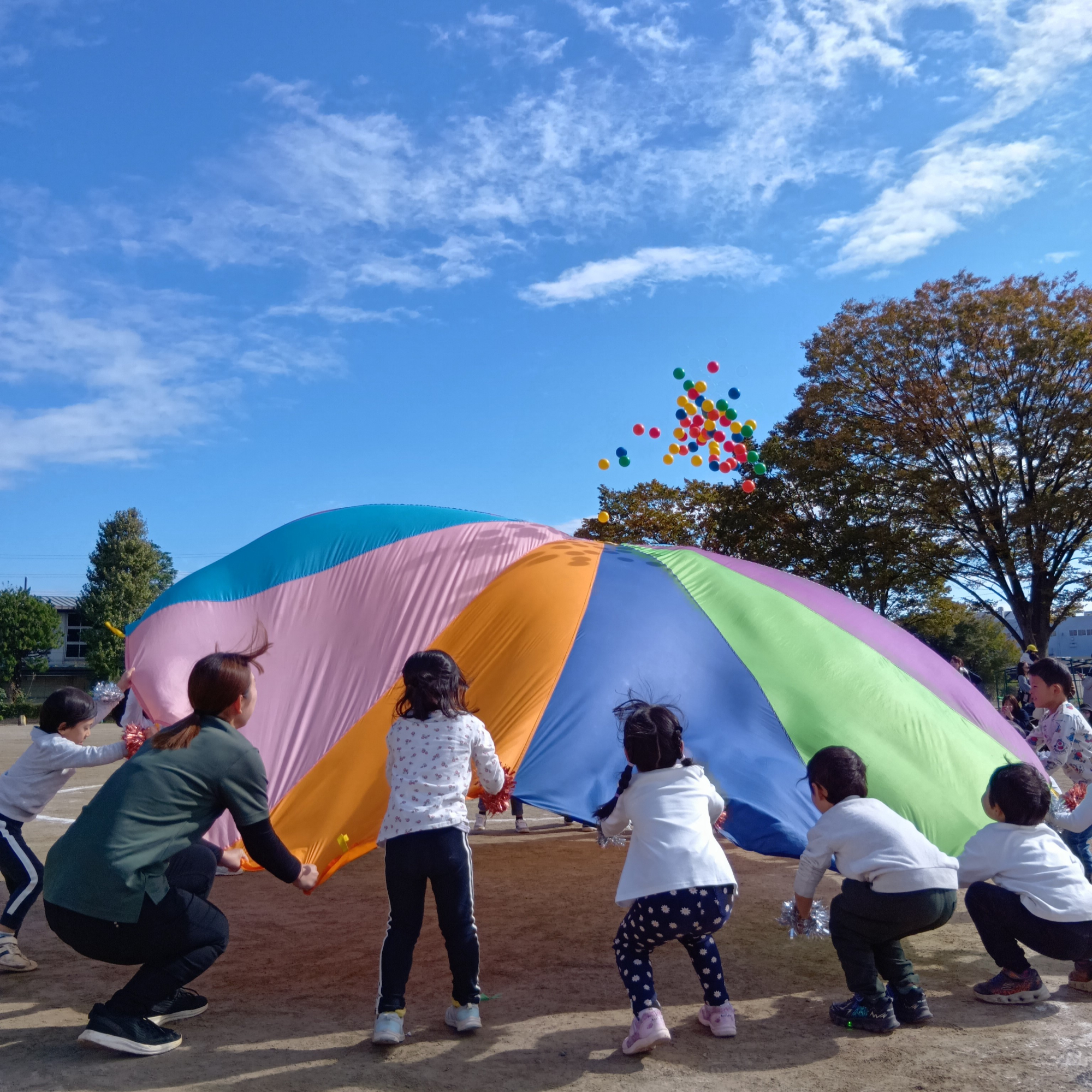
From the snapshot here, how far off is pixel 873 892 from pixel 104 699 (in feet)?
11.8

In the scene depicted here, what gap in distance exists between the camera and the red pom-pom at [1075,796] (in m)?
4.57

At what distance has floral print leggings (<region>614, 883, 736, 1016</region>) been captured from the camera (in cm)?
311

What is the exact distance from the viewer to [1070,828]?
4.07 metres

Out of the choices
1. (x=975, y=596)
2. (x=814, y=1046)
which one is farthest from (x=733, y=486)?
(x=814, y=1046)

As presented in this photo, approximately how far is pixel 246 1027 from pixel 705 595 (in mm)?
2984

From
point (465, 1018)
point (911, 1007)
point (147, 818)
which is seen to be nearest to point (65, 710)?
point (147, 818)

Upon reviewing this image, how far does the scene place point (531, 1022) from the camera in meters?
3.53

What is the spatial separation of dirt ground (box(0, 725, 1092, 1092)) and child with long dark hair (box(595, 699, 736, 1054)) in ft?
0.54

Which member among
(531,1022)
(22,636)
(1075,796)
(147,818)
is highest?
(22,636)

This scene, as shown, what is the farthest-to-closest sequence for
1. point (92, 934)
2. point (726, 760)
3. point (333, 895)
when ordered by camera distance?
point (333, 895)
point (726, 760)
point (92, 934)

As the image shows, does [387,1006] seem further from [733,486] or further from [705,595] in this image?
[733,486]

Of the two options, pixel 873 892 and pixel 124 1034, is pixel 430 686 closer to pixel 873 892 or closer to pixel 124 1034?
pixel 124 1034

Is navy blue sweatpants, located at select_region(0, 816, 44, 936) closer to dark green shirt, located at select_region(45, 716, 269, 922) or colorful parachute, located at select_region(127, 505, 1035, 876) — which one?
colorful parachute, located at select_region(127, 505, 1035, 876)

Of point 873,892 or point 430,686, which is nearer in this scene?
point 873,892
